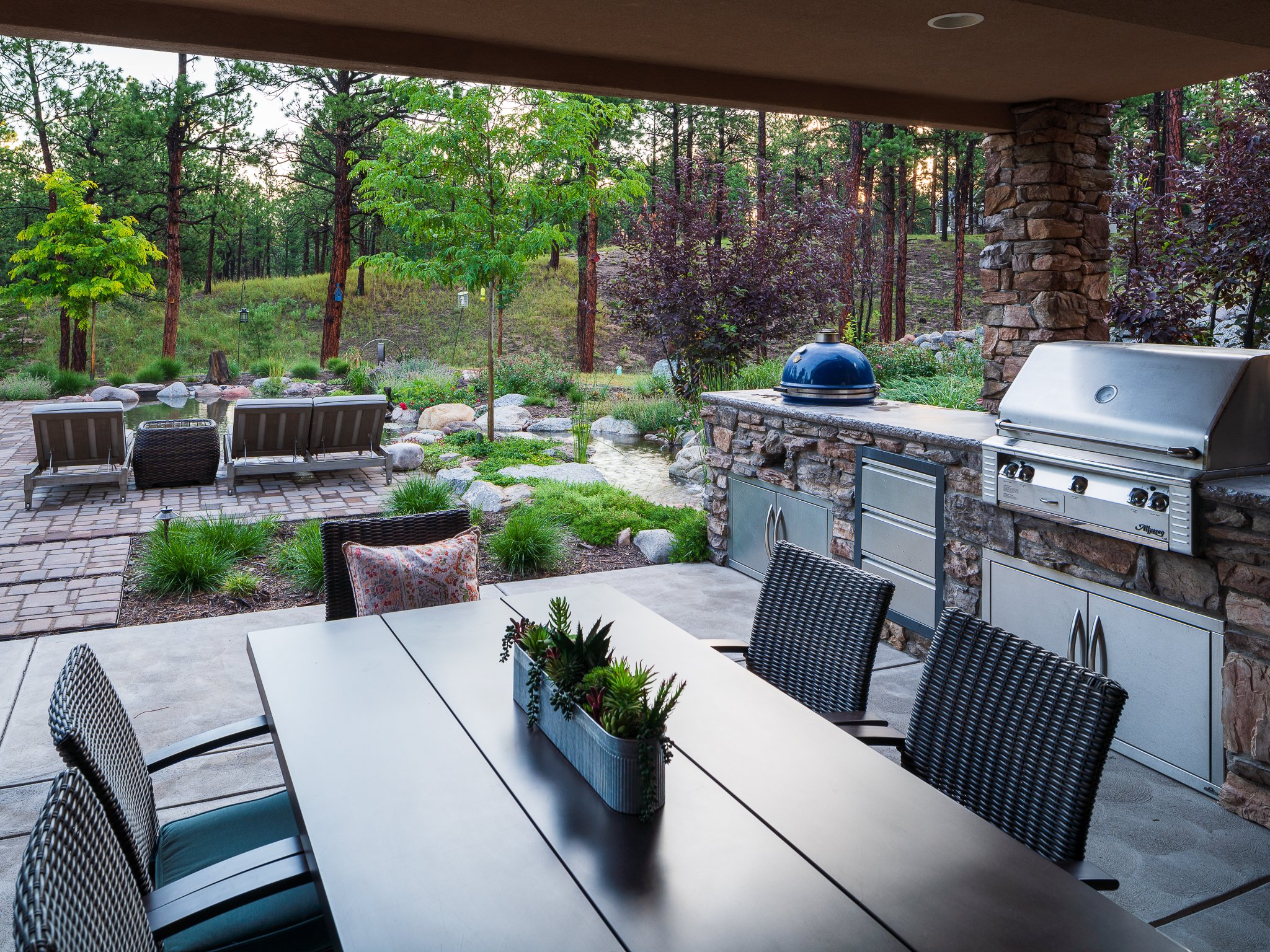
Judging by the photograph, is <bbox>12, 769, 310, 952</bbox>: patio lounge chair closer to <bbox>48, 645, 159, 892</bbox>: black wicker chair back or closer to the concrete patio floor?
<bbox>48, 645, 159, 892</bbox>: black wicker chair back

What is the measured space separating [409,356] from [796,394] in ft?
54.3

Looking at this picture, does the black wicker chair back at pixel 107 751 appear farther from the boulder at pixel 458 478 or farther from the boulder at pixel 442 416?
the boulder at pixel 442 416

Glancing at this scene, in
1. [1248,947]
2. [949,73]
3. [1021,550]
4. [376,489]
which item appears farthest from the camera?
[376,489]

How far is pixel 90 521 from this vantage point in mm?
7219

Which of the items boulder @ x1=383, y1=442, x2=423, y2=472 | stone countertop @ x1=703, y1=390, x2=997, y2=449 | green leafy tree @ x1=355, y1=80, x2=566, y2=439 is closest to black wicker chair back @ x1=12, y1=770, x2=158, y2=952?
stone countertop @ x1=703, y1=390, x2=997, y2=449

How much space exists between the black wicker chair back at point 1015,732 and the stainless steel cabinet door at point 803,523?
278 cm

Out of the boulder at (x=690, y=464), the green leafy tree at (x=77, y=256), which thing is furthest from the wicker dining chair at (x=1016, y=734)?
the green leafy tree at (x=77, y=256)

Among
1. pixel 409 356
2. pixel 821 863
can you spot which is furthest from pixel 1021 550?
pixel 409 356

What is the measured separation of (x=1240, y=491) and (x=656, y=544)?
153 inches

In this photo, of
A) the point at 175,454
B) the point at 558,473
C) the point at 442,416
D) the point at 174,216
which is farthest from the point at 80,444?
the point at 174,216

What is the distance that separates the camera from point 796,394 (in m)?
5.42

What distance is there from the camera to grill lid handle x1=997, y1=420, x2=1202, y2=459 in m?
3.07

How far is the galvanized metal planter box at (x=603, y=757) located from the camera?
1.72m

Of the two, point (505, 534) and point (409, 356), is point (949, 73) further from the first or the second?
point (409, 356)
